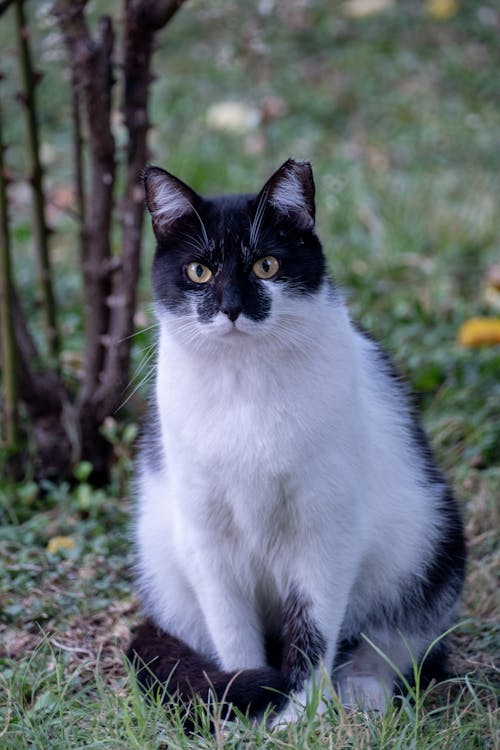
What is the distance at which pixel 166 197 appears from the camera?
80.3 inches

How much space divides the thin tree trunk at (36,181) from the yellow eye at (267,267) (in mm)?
1470

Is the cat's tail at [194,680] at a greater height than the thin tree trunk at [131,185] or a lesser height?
lesser

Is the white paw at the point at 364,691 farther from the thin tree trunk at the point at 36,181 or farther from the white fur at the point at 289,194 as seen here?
the thin tree trunk at the point at 36,181

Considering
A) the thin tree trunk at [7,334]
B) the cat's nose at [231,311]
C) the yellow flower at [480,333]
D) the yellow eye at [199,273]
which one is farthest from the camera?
the yellow flower at [480,333]

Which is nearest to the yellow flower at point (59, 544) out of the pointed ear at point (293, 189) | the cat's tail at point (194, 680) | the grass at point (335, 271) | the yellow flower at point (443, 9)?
the grass at point (335, 271)

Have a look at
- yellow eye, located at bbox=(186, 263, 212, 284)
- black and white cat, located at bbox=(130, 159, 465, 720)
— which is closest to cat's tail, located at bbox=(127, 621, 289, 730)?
black and white cat, located at bbox=(130, 159, 465, 720)

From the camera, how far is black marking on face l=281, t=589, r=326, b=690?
2.12 m

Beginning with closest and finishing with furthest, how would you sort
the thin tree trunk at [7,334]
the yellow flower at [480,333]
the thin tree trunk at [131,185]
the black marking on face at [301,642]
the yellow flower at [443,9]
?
the black marking on face at [301,642] → the thin tree trunk at [131,185] → the thin tree trunk at [7,334] → the yellow flower at [480,333] → the yellow flower at [443,9]

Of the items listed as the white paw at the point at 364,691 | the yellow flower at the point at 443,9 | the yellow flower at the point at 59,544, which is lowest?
the white paw at the point at 364,691

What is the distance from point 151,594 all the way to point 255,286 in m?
0.95

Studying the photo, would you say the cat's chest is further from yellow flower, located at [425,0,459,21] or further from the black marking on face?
yellow flower, located at [425,0,459,21]

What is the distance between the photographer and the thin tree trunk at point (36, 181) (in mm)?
3104

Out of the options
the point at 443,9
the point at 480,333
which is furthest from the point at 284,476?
the point at 443,9

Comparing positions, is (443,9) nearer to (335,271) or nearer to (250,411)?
(335,271)
